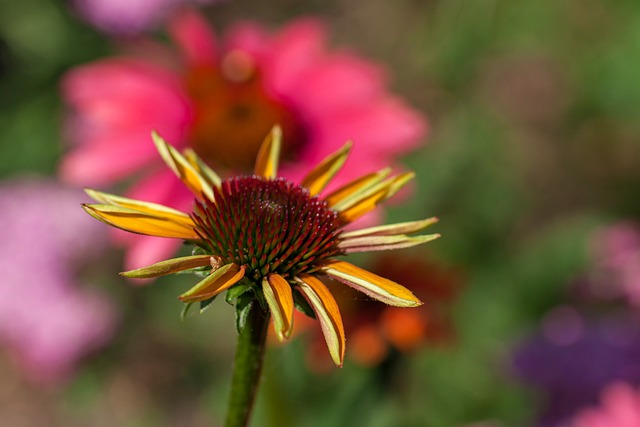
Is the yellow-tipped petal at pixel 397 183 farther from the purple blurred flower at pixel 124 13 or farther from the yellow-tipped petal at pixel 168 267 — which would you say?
the purple blurred flower at pixel 124 13

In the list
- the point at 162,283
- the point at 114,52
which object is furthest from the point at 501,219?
the point at 114,52

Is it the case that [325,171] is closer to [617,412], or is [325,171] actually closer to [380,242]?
[380,242]

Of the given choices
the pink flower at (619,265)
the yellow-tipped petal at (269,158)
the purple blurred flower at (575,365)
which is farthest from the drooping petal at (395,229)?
the pink flower at (619,265)

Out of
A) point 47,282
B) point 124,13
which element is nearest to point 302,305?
point 47,282

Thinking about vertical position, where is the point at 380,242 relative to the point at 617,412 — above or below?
above

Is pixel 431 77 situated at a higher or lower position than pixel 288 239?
lower

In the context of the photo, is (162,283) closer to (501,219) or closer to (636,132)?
(501,219)

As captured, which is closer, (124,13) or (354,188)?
(354,188)
